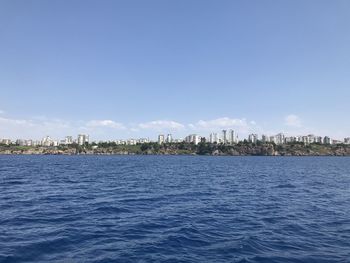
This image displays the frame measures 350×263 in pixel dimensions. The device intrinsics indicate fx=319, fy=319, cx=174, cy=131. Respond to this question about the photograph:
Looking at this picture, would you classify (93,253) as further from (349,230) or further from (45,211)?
(349,230)

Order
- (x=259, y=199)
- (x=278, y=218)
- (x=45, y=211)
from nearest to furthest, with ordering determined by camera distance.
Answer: (x=278, y=218)
(x=45, y=211)
(x=259, y=199)

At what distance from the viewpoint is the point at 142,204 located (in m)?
37.3

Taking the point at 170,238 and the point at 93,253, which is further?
the point at 170,238

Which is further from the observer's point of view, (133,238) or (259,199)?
(259,199)

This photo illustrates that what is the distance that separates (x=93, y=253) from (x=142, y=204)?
60.6 feet

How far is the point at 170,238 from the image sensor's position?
22.8 m

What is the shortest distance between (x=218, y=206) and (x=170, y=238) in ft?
48.4

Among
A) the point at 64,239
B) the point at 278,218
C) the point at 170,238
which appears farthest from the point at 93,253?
the point at 278,218

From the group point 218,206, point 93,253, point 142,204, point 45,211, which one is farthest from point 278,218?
point 45,211

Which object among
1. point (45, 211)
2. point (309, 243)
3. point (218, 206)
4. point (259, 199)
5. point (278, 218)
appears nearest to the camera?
point (309, 243)

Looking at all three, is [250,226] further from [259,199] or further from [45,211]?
[45,211]

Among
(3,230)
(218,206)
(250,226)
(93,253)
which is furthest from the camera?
(218,206)

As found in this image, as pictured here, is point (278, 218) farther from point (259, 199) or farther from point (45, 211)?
point (45, 211)

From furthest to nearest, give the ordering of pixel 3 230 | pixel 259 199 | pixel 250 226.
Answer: pixel 259 199 < pixel 250 226 < pixel 3 230
